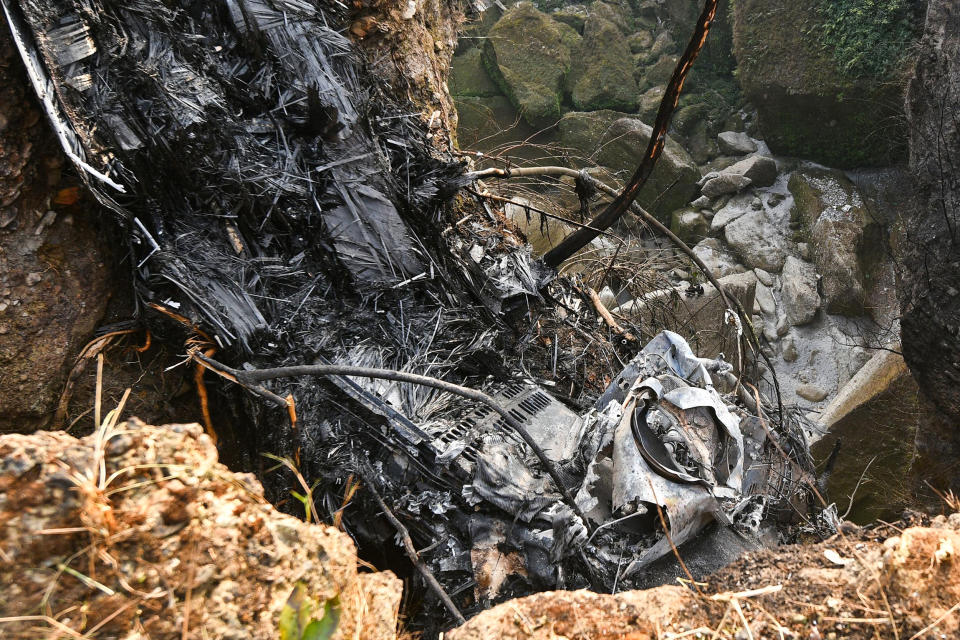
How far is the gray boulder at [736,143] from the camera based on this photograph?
30.8 ft

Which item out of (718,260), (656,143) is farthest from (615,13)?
(656,143)

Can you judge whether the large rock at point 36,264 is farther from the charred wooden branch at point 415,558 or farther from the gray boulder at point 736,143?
the gray boulder at point 736,143

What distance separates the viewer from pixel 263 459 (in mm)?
2254

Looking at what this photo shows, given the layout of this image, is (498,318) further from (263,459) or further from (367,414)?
(263,459)

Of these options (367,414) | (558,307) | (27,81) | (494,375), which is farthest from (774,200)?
(27,81)

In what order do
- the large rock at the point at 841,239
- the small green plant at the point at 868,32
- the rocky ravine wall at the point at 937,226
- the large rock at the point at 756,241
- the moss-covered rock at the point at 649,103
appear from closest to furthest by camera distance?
the rocky ravine wall at the point at 937,226 < the small green plant at the point at 868,32 < the large rock at the point at 841,239 < the large rock at the point at 756,241 < the moss-covered rock at the point at 649,103

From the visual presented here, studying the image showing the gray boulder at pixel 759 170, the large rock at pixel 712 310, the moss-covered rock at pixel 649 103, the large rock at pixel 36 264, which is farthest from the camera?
the moss-covered rock at pixel 649 103

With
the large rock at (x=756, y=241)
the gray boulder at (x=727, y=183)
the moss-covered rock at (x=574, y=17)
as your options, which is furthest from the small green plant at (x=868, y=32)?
the moss-covered rock at (x=574, y=17)

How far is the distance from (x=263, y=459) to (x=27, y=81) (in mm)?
1588

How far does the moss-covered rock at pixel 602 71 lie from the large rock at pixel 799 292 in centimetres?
419

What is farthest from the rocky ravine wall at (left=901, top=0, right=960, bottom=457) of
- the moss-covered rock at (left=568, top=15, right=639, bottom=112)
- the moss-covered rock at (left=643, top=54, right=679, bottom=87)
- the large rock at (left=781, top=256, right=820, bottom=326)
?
the moss-covered rock at (left=568, top=15, right=639, bottom=112)

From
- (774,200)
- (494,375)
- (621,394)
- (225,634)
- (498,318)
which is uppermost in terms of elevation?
(225,634)

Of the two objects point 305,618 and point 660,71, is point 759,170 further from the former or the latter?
point 305,618

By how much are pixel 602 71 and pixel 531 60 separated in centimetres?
134
